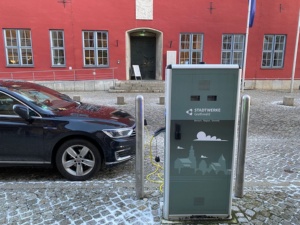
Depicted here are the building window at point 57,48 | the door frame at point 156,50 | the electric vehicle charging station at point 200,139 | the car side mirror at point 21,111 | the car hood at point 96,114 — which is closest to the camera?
the electric vehicle charging station at point 200,139

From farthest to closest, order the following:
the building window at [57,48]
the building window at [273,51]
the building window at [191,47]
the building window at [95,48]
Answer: the building window at [273,51] < the building window at [191,47] < the building window at [95,48] < the building window at [57,48]

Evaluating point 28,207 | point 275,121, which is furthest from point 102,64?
point 28,207

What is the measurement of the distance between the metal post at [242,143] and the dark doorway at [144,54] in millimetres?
15168

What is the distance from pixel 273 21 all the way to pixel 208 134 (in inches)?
690

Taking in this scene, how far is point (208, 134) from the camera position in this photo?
2.74 m

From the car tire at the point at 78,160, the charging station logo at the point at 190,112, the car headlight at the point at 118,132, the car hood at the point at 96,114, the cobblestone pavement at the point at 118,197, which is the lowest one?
the cobblestone pavement at the point at 118,197

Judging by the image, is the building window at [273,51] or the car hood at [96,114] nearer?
the car hood at [96,114]

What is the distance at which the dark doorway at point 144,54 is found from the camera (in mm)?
17719

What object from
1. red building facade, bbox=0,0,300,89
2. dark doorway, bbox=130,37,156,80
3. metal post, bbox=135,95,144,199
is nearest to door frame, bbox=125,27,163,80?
red building facade, bbox=0,0,300,89

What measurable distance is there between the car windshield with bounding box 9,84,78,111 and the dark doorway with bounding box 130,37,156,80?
43.4 ft

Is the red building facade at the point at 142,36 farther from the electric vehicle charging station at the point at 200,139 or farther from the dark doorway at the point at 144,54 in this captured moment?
the electric vehicle charging station at the point at 200,139

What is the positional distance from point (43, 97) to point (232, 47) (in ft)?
50.6

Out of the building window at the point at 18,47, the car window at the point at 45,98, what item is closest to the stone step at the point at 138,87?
the building window at the point at 18,47

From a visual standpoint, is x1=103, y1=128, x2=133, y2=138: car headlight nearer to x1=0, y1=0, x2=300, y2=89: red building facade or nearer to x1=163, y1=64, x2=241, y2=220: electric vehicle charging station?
x1=163, y1=64, x2=241, y2=220: electric vehicle charging station
